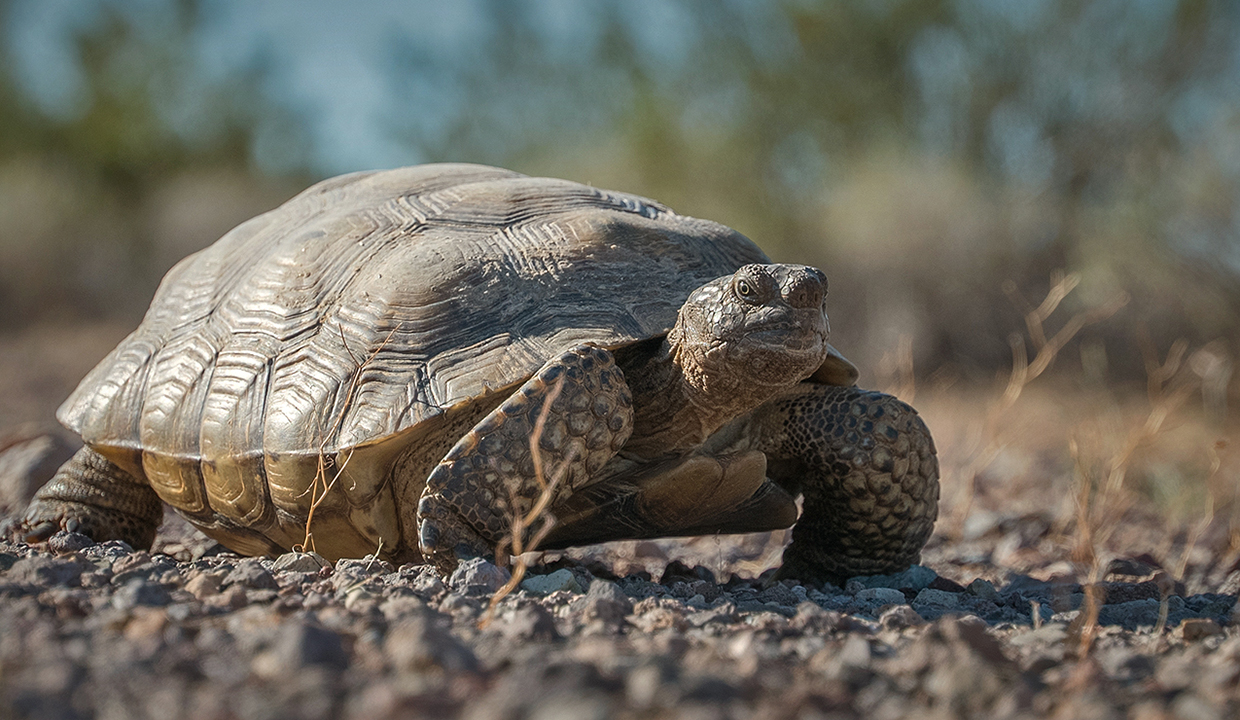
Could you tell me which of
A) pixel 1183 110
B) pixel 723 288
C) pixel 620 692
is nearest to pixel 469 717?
pixel 620 692

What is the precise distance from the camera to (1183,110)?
12742mm

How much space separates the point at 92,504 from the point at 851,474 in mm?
2844

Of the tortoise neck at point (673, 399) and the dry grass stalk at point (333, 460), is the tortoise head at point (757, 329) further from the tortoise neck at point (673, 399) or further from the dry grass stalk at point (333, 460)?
the dry grass stalk at point (333, 460)

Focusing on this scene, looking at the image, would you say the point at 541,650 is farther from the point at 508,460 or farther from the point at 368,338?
the point at 368,338

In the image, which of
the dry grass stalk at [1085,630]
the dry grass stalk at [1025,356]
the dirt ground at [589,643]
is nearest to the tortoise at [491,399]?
the dirt ground at [589,643]

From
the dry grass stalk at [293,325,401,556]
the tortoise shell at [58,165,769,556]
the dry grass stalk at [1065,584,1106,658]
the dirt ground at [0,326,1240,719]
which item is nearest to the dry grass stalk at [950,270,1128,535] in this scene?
the dirt ground at [0,326,1240,719]

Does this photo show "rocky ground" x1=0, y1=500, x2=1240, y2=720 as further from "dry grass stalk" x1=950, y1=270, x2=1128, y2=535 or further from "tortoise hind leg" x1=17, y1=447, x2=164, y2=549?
"dry grass stalk" x1=950, y1=270, x2=1128, y2=535

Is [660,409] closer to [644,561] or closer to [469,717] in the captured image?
[644,561]

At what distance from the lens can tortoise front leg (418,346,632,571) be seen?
8.70 feet

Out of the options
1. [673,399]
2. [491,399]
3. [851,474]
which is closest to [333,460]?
[491,399]

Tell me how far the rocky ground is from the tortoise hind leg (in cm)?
83

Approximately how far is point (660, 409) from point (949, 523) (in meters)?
2.58

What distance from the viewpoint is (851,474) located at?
3.22m

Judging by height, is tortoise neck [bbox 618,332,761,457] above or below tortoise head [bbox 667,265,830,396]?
below
